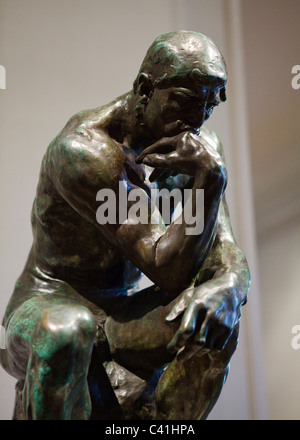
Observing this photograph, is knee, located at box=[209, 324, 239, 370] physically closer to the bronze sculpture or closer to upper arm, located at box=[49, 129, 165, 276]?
the bronze sculpture

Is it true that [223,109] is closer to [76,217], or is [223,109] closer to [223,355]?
[76,217]

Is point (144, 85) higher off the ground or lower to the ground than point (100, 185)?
higher

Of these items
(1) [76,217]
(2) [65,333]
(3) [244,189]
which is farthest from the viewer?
(3) [244,189]

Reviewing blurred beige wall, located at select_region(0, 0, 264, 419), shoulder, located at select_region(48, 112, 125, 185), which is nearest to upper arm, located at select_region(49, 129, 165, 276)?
shoulder, located at select_region(48, 112, 125, 185)

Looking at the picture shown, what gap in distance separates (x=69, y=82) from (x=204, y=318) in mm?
1113

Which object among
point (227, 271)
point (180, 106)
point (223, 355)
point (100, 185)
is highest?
point (180, 106)

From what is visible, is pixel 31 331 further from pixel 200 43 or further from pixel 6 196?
pixel 6 196

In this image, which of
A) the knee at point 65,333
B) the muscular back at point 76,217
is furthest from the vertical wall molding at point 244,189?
the knee at point 65,333

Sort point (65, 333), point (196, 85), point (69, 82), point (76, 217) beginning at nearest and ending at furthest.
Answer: point (65, 333), point (196, 85), point (76, 217), point (69, 82)

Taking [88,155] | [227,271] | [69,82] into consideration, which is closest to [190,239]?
[227,271]

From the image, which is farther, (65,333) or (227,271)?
(227,271)

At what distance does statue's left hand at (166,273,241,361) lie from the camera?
1.05 meters

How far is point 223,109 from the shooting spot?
212 cm

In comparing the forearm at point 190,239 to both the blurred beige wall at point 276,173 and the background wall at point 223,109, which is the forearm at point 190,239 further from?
the blurred beige wall at point 276,173
